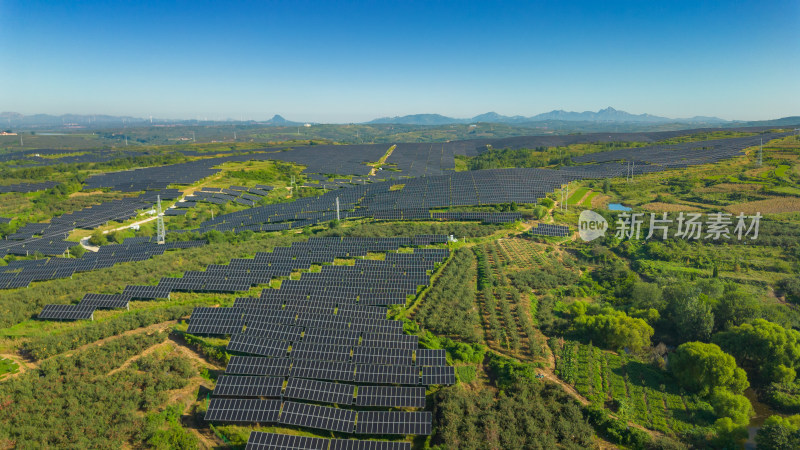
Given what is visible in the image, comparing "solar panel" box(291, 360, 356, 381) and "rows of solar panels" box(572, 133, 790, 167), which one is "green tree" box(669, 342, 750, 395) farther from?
"rows of solar panels" box(572, 133, 790, 167)

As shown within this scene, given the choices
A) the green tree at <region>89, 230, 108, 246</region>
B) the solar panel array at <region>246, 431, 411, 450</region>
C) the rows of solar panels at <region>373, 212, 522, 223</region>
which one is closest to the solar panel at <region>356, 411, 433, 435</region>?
the solar panel array at <region>246, 431, 411, 450</region>

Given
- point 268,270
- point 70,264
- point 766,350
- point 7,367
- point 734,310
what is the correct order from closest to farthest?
point 7,367 < point 766,350 < point 734,310 < point 268,270 < point 70,264

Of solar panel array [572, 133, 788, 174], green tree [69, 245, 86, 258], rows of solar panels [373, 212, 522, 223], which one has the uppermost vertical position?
solar panel array [572, 133, 788, 174]

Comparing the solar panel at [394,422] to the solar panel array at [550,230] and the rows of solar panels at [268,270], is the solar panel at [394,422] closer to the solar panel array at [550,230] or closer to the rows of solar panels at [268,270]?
the rows of solar panels at [268,270]

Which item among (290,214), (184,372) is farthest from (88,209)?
(184,372)

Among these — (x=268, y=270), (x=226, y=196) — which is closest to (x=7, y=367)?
(x=268, y=270)

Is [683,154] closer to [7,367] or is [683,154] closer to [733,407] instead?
[733,407]
